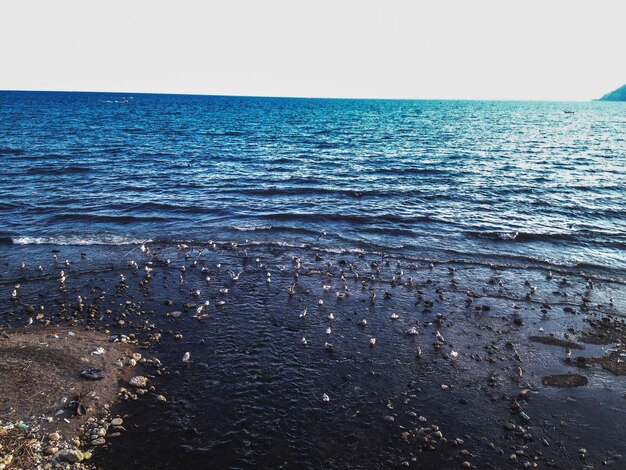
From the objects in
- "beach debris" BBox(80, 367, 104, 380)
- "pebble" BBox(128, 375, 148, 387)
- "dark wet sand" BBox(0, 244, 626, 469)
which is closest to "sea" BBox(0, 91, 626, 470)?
"dark wet sand" BBox(0, 244, 626, 469)

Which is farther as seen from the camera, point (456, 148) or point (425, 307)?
point (456, 148)

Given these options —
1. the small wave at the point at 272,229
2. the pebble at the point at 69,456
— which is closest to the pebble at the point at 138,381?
the pebble at the point at 69,456

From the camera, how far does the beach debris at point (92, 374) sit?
43.8 ft

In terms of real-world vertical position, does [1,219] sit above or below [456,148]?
below

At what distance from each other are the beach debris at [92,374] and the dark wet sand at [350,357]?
170 centimetres

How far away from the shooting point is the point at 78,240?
26969mm

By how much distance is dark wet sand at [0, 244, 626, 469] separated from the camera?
1141 centimetres

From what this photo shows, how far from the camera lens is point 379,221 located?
32094 mm

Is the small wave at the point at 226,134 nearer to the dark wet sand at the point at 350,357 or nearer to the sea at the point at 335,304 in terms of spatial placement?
the sea at the point at 335,304

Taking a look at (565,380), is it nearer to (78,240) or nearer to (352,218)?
(352,218)

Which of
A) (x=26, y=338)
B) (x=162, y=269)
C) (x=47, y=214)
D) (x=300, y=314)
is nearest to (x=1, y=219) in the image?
(x=47, y=214)

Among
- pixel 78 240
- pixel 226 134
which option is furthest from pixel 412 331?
pixel 226 134

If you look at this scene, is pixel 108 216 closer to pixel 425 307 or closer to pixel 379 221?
pixel 379 221

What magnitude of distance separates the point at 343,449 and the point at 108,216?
2727cm
